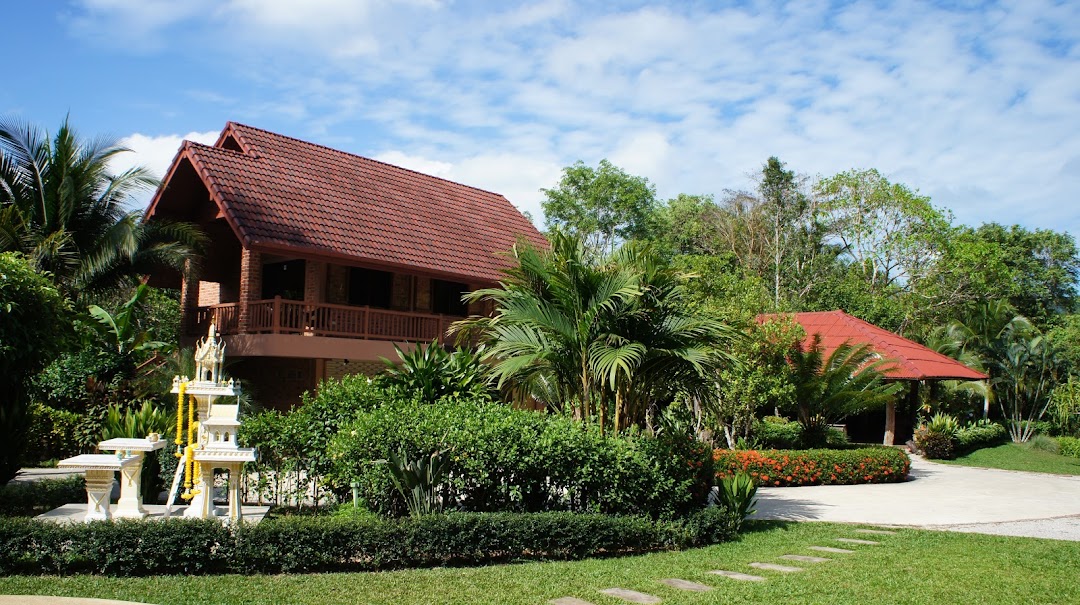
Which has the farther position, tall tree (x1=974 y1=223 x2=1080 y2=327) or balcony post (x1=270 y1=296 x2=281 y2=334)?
tall tree (x1=974 y1=223 x2=1080 y2=327)

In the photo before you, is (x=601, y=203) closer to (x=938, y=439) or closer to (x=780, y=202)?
(x=780, y=202)

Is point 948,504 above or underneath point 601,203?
underneath

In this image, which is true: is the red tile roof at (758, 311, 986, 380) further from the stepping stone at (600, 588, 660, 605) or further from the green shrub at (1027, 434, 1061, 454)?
the stepping stone at (600, 588, 660, 605)

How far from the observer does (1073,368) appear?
29625 millimetres

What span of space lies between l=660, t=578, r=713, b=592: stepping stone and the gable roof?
475 inches

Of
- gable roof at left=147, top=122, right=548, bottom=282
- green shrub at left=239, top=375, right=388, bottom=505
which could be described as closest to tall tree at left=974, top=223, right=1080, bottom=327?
gable roof at left=147, top=122, right=548, bottom=282

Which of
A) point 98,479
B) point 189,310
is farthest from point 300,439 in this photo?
point 189,310

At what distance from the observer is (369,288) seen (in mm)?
21391

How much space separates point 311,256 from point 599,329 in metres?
9.68

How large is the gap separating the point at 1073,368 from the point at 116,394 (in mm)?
29584

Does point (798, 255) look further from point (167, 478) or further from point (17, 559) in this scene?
point (17, 559)

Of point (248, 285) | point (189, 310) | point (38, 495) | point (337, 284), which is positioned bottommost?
point (38, 495)

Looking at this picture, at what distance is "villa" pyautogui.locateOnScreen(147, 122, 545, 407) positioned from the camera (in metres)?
17.9

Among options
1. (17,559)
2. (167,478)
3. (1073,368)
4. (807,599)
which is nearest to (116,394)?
(167,478)
